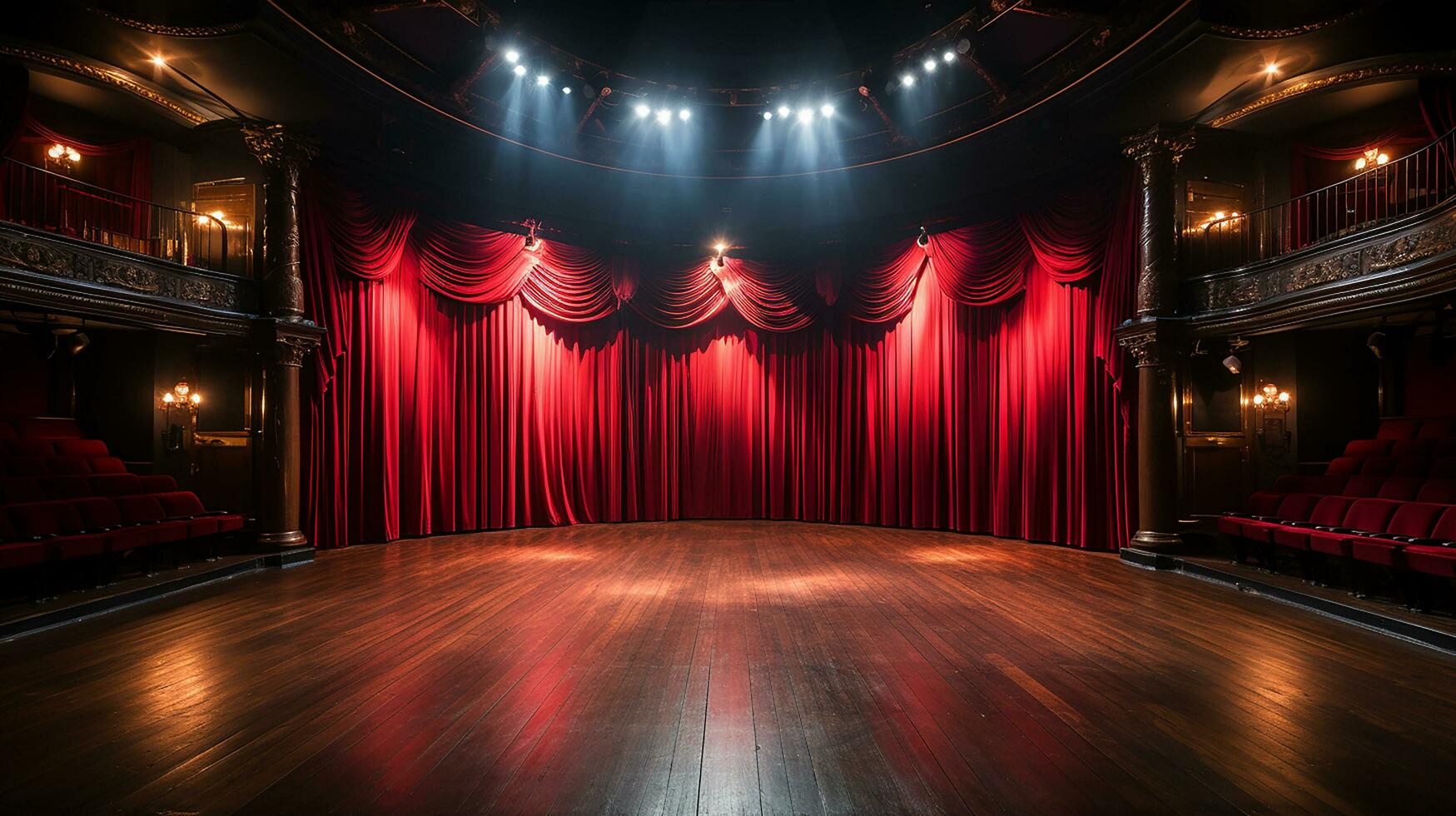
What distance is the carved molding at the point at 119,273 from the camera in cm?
548

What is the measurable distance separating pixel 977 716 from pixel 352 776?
2.48 m

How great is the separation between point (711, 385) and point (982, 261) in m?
4.60

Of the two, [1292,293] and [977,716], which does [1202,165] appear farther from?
[977,716]

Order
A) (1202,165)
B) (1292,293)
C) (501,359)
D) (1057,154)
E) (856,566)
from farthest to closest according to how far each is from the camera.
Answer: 1. (501,359)
2. (1057,154)
3. (1202,165)
4. (856,566)
5. (1292,293)

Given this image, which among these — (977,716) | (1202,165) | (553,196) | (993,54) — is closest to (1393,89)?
(1202,165)

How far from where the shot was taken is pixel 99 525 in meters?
5.73

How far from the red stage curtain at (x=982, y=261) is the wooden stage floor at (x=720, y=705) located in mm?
Answer: 4568

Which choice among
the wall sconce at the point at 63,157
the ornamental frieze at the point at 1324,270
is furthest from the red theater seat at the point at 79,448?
the ornamental frieze at the point at 1324,270

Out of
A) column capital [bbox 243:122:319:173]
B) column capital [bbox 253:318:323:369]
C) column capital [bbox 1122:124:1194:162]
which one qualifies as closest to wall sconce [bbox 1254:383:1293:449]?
column capital [bbox 1122:124:1194:162]

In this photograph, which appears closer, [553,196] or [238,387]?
[238,387]

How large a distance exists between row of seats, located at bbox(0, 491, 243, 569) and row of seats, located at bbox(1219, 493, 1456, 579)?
30.4ft

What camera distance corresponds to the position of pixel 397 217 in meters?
8.61

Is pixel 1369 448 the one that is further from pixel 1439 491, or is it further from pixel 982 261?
pixel 982 261

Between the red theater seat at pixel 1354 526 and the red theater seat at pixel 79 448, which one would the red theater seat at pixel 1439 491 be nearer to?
the red theater seat at pixel 1354 526
